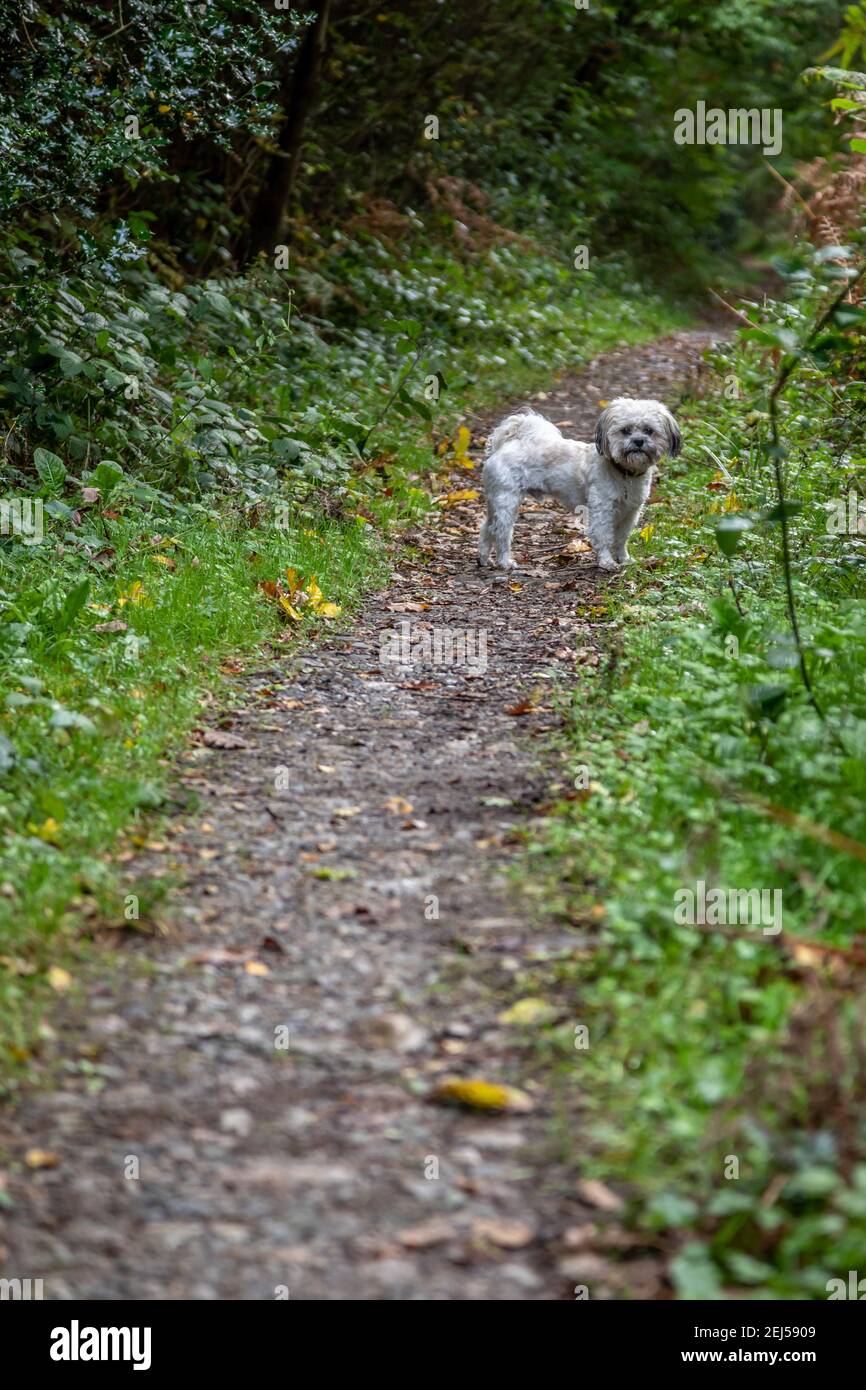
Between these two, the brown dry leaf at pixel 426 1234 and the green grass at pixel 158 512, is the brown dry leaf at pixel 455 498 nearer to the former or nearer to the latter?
the green grass at pixel 158 512

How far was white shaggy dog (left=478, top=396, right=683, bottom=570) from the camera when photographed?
26.7ft

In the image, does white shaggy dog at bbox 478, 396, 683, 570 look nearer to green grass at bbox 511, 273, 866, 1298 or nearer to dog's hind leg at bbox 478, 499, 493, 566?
dog's hind leg at bbox 478, 499, 493, 566

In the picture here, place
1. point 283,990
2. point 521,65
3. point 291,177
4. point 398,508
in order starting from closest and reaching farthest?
point 283,990 → point 398,508 → point 291,177 → point 521,65

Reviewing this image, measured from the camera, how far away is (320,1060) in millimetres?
3775

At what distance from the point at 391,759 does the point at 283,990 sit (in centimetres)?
185

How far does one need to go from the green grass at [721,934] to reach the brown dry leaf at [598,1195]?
0.04 metres

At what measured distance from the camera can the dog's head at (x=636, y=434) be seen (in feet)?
26.5

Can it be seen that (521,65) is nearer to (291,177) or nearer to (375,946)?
(291,177)

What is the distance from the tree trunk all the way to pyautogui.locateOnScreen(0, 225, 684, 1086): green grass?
63 cm

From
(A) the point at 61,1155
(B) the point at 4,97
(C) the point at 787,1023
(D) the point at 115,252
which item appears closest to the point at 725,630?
(C) the point at 787,1023

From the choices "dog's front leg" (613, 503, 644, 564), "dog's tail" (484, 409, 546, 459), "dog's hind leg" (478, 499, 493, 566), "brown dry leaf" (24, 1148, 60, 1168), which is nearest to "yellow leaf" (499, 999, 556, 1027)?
"brown dry leaf" (24, 1148, 60, 1168)

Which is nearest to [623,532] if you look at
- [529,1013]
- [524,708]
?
[524,708]

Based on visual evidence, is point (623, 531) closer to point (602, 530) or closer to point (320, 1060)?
point (602, 530)

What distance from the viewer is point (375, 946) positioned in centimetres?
433
